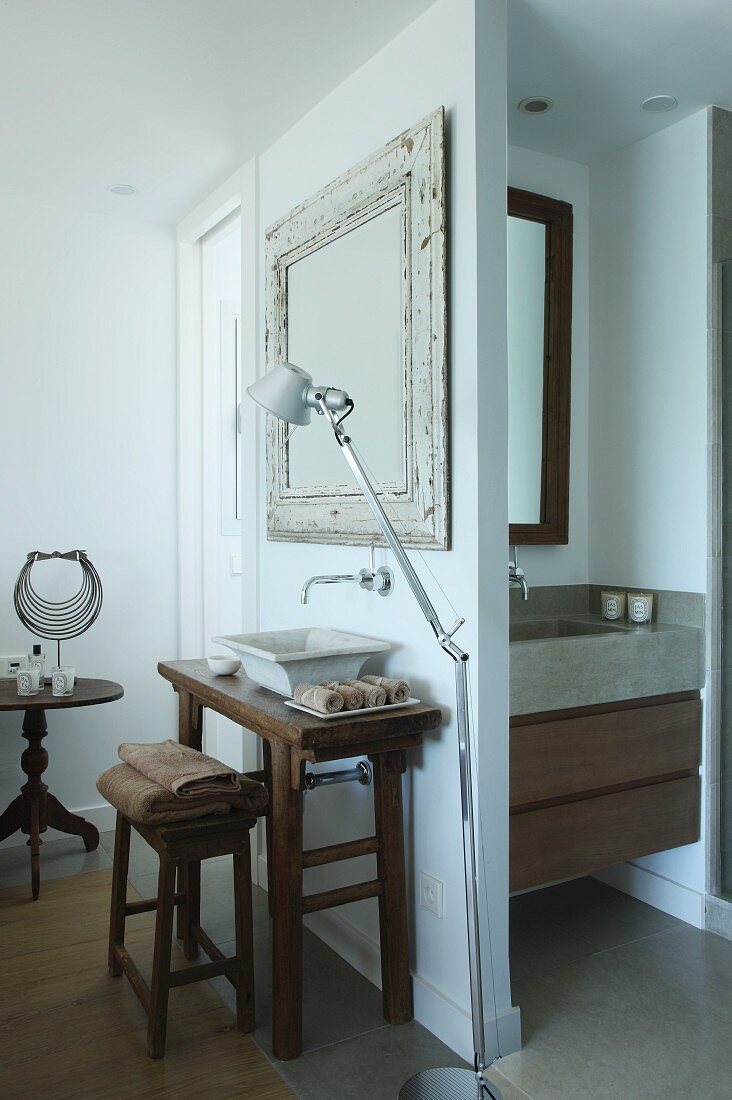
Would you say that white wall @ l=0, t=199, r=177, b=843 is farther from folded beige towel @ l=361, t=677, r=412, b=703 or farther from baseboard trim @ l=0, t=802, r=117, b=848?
folded beige towel @ l=361, t=677, r=412, b=703

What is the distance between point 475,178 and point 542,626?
157 cm

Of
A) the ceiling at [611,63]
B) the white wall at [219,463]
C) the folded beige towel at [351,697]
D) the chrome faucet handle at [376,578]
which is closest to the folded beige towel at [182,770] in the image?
the folded beige towel at [351,697]

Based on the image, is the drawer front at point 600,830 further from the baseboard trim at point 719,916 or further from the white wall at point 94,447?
the white wall at point 94,447

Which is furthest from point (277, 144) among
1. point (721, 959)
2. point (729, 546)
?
point (721, 959)

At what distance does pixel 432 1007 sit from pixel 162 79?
2688 mm

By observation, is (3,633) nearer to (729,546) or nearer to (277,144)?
(277,144)

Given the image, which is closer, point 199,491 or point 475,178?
point 475,178

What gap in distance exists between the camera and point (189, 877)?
8.58 ft

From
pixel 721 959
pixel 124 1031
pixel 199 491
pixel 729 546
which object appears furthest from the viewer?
pixel 199 491

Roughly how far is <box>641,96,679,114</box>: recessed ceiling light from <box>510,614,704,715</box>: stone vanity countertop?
163 cm

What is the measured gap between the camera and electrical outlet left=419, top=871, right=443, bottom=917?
2.23 metres

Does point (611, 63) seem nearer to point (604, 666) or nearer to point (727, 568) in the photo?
point (727, 568)

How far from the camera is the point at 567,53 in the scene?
240cm

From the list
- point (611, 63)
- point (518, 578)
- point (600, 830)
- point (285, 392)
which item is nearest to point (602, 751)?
point (600, 830)
